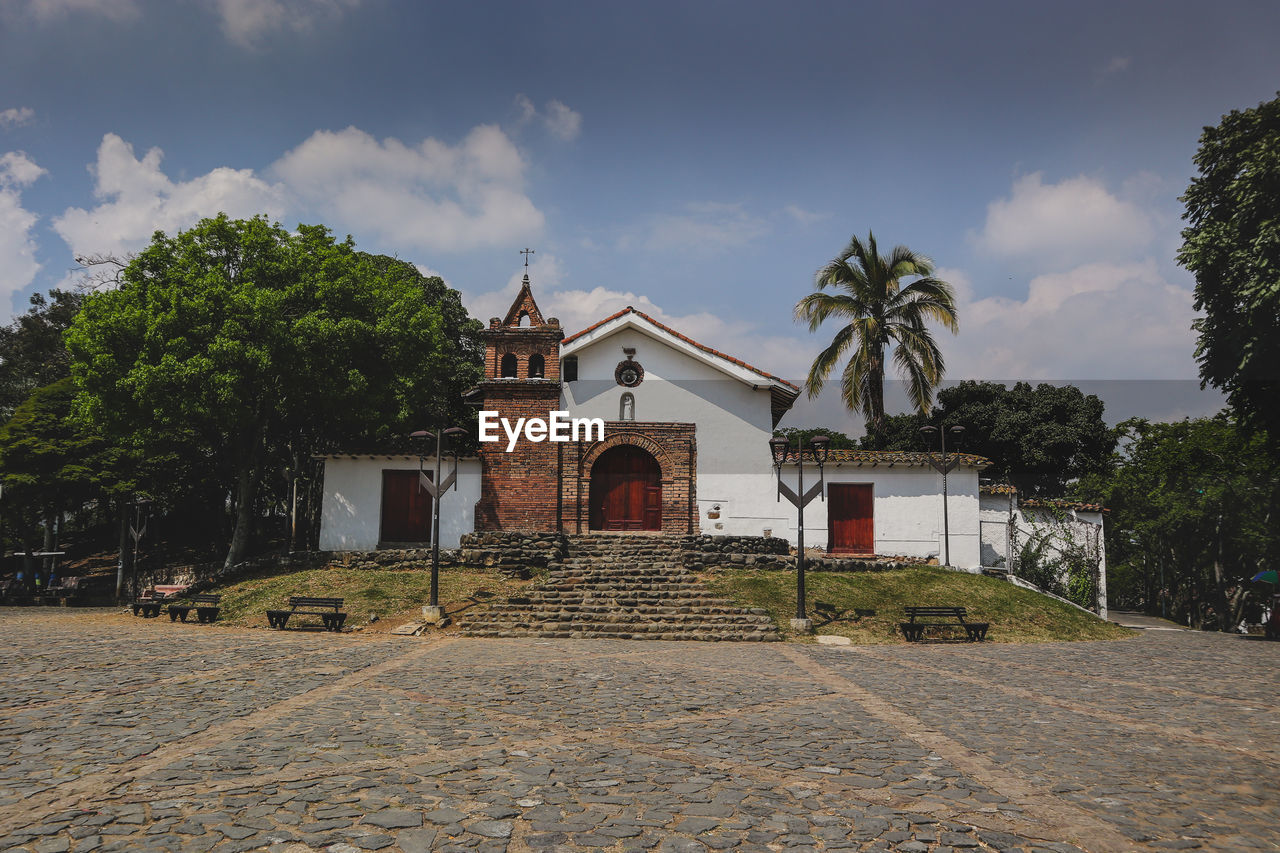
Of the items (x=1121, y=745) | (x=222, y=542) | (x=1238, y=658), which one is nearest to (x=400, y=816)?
(x=1121, y=745)

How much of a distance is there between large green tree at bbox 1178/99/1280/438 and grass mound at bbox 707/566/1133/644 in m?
7.14

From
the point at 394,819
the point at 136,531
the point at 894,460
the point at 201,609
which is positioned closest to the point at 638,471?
the point at 894,460

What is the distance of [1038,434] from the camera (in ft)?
117

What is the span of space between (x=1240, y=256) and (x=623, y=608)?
16404 millimetres

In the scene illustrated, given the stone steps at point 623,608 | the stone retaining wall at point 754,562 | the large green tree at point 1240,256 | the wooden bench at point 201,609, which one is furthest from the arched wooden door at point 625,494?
the large green tree at point 1240,256

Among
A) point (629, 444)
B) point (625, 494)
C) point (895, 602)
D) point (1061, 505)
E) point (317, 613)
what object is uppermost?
point (629, 444)

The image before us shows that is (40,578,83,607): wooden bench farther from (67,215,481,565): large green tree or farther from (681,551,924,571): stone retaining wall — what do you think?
(681,551,924,571): stone retaining wall

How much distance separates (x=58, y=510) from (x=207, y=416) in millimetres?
13256

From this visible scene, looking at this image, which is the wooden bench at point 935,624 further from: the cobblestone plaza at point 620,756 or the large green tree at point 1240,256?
the large green tree at point 1240,256

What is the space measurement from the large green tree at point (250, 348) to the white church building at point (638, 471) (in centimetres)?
318

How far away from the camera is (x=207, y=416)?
71.6ft

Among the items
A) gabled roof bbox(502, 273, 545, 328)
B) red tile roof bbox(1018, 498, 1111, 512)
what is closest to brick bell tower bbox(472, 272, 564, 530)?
gabled roof bbox(502, 273, 545, 328)

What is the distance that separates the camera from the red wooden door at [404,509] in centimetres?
2297

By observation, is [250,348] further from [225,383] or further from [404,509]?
[404,509]
